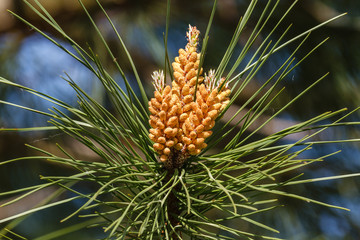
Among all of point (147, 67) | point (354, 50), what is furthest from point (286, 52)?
point (147, 67)

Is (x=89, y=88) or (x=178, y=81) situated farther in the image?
(x=89, y=88)

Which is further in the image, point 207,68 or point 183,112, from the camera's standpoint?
point 207,68

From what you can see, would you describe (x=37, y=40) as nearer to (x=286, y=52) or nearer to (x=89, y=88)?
(x=89, y=88)

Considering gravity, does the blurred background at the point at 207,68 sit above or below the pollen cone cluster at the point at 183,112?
above

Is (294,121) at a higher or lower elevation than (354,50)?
lower

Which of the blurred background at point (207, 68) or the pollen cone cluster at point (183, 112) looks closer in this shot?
the pollen cone cluster at point (183, 112)
